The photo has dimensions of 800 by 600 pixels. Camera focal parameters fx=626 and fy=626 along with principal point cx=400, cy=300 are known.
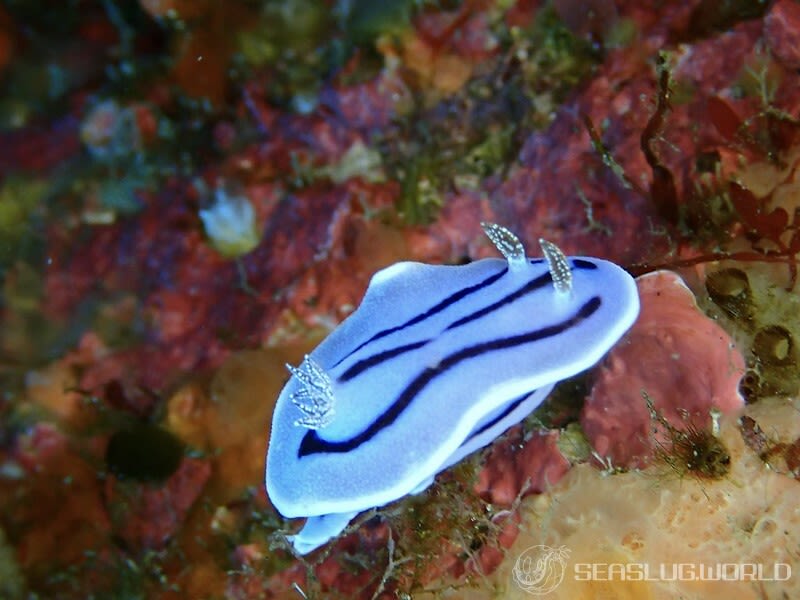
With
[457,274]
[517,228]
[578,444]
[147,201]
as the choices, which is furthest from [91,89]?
[578,444]

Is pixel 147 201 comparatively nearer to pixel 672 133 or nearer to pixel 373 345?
pixel 373 345

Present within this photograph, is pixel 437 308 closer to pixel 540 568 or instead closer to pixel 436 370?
pixel 436 370

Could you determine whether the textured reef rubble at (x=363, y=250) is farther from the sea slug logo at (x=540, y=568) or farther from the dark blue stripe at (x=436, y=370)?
the dark blue stripe at (x=436, y=370)

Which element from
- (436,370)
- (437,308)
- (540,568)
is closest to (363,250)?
(437,308)

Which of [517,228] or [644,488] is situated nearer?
[644,488]

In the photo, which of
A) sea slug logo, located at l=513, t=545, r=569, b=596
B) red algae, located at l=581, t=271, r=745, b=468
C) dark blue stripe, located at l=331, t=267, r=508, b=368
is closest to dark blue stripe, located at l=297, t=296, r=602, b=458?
dark blue stripe, located at l=331, t=267, r=508, b=368

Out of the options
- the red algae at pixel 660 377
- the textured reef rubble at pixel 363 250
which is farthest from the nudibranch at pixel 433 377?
the textured reef rubble at pixel 363 250
